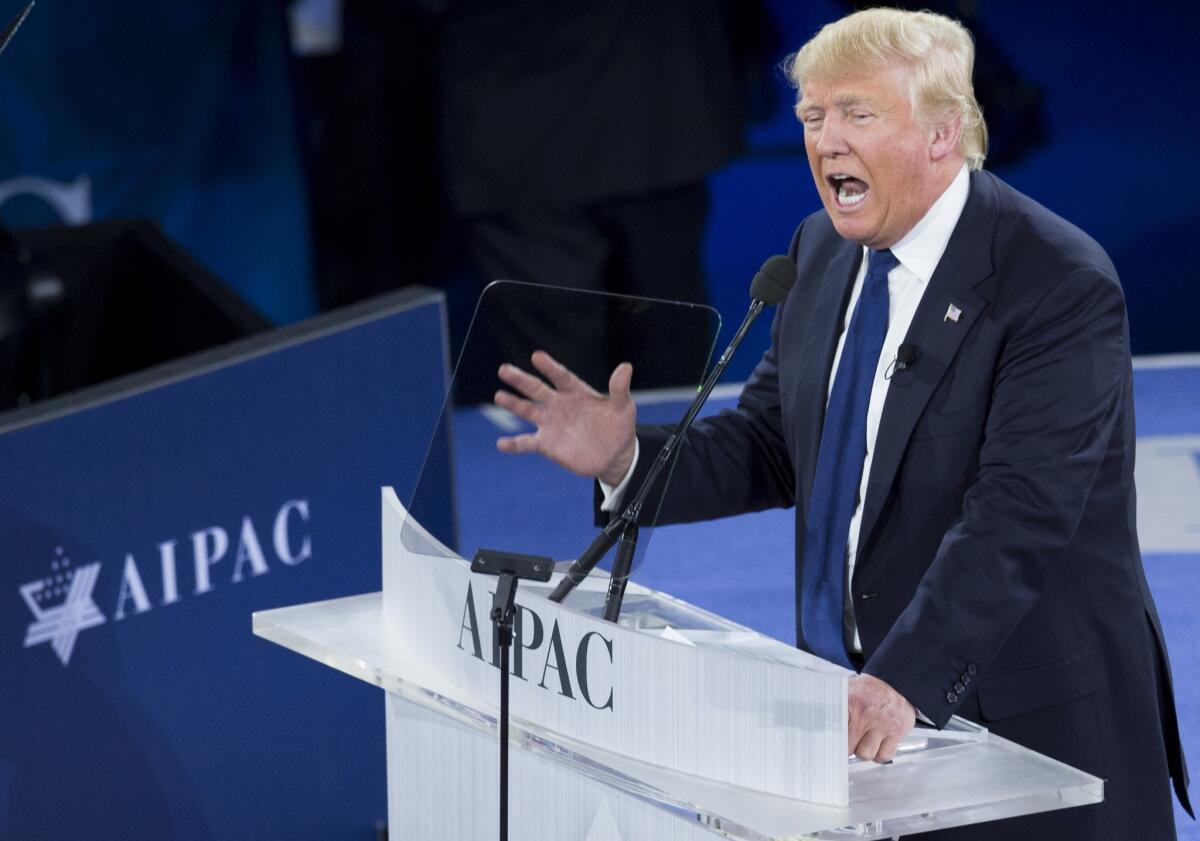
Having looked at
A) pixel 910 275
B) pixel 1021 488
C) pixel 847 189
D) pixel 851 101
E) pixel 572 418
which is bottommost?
pixel 1021 488

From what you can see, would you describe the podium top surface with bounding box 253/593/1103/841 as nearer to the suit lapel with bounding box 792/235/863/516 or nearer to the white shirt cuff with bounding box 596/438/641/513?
the white shirt cuff with bounding box 596/438/641/513

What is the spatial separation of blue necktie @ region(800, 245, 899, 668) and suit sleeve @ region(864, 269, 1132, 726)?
0.19 m

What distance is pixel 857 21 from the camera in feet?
8.25

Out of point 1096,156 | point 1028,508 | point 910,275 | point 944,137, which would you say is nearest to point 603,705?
point 1028,508

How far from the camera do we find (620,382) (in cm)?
246

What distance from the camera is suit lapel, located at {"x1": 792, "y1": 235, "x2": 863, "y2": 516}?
2678 millimetres

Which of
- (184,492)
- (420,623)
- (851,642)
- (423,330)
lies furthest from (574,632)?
(423,330)

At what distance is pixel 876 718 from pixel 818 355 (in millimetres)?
719

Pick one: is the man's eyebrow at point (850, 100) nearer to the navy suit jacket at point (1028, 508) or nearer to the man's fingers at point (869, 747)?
the navy suit jacket at point (1028, 508)

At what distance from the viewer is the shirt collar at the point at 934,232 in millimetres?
2570

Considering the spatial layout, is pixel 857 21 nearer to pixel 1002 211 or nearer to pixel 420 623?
pixel 1002 211

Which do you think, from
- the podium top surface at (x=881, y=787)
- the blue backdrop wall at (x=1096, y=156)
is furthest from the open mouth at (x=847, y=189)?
the blue backdrop wall at (x=1096, y=156)

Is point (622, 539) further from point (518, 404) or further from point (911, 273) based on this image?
point (911, 273)

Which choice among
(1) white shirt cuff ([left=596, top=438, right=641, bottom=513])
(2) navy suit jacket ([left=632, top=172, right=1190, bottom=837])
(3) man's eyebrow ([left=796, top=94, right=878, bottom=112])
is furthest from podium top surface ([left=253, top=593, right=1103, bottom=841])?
(3) man's eyebrow ([left=796, top=94, right=878, bottom=112])
